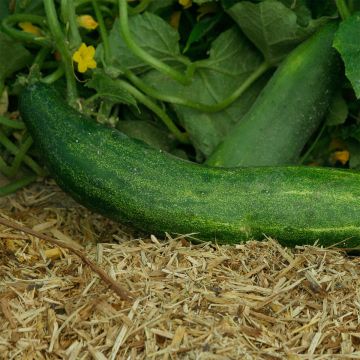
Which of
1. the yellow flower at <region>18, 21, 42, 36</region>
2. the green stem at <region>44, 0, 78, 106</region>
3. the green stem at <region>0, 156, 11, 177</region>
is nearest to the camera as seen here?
the green stem at <region>44, 0, 78, 106</region>

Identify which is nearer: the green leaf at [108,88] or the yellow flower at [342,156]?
the green leaf at [108,88]

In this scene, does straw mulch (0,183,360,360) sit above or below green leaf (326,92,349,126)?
above

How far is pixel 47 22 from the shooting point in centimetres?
267

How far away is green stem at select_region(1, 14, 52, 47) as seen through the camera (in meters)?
2.70

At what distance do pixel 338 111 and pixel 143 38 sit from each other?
731 millimetres

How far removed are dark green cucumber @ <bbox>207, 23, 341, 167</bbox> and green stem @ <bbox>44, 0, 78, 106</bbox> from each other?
513mm

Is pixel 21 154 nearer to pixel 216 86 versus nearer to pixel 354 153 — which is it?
pixel 216 86

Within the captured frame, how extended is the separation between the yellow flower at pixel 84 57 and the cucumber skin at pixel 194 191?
0.17 meters

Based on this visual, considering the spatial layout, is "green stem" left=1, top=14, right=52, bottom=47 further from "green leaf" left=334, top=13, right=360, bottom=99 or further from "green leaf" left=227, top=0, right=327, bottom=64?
"green leaf" left=334, top=13, right=360, bottom=99

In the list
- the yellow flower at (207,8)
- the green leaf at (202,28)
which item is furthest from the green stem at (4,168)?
the yellow flower at (207,8)

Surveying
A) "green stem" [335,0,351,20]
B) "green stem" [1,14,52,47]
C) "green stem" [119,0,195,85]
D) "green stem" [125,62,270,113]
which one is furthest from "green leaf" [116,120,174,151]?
"green stem" [335,0,351,20]

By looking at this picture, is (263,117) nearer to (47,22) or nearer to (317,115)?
(317,115)

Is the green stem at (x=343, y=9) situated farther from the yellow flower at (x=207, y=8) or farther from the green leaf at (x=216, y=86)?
the yellow flower at (x=207, y=8)

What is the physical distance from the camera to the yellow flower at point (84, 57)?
262 centimetres
